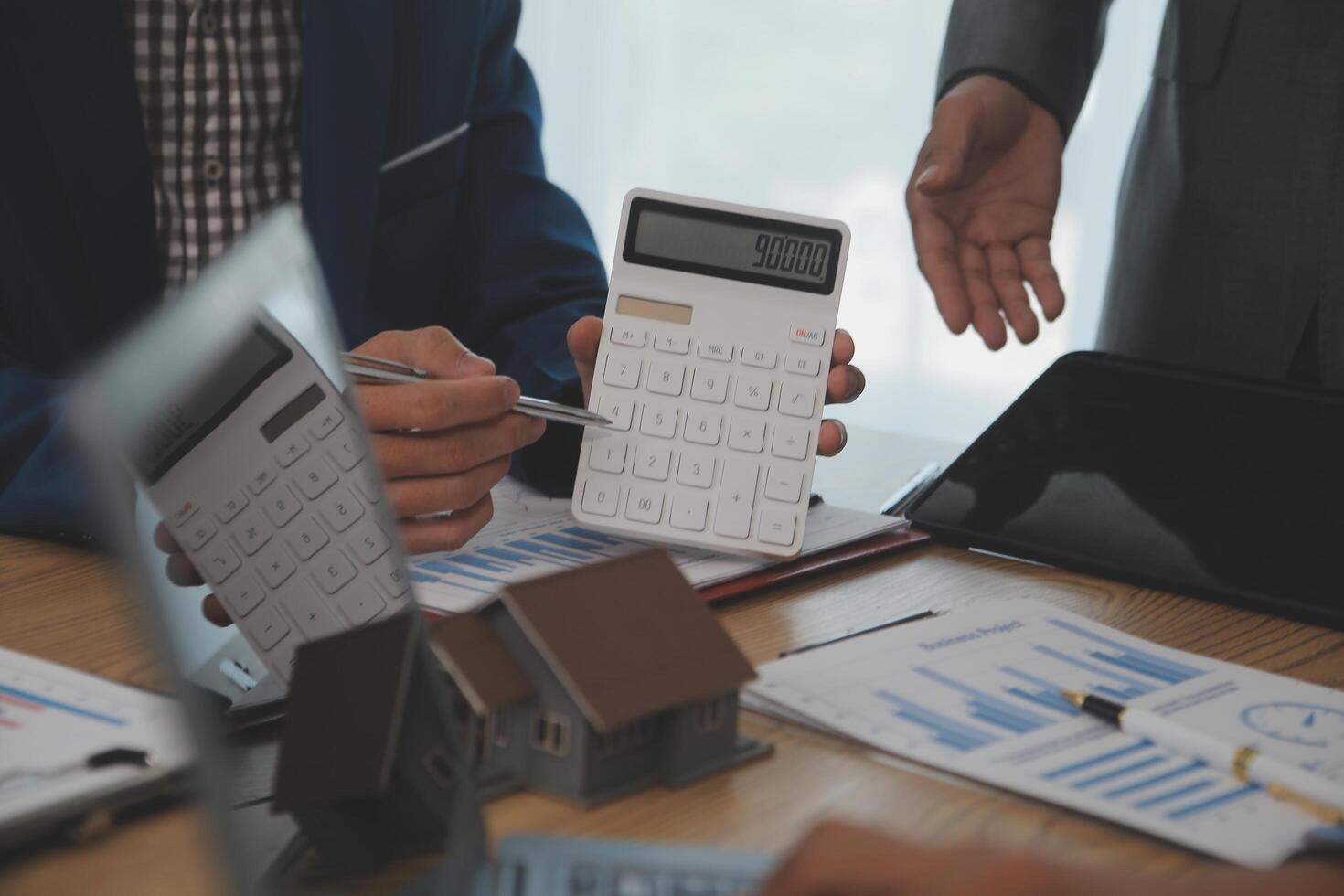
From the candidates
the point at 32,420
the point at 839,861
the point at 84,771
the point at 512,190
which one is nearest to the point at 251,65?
the point at 512,190

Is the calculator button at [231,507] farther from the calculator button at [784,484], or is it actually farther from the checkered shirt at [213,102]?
the checkered shirt at [213,102]

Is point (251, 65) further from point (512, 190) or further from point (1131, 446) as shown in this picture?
point (1131, 446)

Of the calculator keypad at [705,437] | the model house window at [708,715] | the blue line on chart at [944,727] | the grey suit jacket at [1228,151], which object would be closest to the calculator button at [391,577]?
the model house window at [708,715]

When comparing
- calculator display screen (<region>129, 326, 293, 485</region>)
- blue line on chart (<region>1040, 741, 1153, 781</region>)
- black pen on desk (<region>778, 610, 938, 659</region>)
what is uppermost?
calculator display screen (<region>129, 326, 293, 485</region>)

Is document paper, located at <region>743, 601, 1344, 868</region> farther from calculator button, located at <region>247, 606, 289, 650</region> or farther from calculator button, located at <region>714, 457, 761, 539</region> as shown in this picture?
calculator button, located at <region>247, 606, 289, 650</region>

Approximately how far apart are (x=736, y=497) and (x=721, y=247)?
0.59 ft

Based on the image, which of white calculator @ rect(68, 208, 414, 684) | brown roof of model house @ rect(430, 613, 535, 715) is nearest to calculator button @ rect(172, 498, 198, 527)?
white calculator @ rect(68, 208, 414, 684)

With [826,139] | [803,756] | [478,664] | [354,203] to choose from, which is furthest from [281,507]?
[826,139]

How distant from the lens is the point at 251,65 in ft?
3.70

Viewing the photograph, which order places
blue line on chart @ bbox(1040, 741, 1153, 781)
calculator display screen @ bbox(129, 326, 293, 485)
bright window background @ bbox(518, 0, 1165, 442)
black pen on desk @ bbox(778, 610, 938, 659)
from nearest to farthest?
calculator display screen @ bbox(129, 326, 293, 485)
blue line on chart @ bbox(1040, 741, 1153, 781)
black pen on desk @ bbox(778, 610, 938, 659)
bright window background @ bbox(518, 0, 1165, 442)

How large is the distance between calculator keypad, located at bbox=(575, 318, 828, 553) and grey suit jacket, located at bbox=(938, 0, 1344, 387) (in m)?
0.53

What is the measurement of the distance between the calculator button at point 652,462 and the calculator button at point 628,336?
74 millimetres

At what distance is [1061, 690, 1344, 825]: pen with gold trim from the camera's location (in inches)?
19.4

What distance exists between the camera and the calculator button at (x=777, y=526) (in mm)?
763
